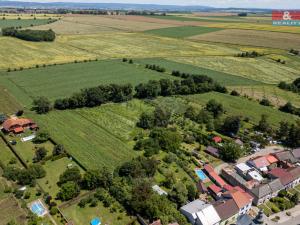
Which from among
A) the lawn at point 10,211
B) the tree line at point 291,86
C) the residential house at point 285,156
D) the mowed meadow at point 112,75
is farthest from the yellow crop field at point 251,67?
the lawn at point 10,211

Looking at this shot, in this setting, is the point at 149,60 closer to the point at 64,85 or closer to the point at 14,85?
the point at 64,85

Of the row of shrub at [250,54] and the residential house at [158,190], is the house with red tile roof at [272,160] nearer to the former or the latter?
the residential house at [158,190]

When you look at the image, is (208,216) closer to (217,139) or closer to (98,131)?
(217,139)

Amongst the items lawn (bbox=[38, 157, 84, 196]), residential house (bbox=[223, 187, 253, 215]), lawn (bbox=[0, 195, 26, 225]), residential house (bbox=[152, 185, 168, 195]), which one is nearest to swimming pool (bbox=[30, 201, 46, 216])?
lawn (bbox=[0, 195, 26, 225])

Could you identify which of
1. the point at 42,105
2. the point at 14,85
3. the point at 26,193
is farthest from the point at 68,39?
the point at 26,193

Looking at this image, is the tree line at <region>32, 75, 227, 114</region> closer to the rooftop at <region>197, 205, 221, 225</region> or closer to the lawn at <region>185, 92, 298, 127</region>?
the lawn at <region>185, 92, 298, 127</region>
